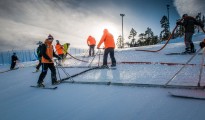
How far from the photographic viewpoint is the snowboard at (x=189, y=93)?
4.01 metres

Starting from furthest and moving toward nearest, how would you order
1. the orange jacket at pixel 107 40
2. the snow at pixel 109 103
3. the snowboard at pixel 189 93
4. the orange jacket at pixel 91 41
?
the orange jacket at pixel 91 41 < the orange jacket at pixel 107 40 < the snowboard at pixel 189 93 < the snow at pixel 109 103

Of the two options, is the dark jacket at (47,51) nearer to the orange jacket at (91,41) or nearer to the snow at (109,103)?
the snow at (109,103)

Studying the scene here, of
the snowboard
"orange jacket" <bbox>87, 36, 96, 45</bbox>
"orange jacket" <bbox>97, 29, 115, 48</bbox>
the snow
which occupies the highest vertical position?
Answer: "orange jacket" <bbox>87, 36, 96, 45</bbox>

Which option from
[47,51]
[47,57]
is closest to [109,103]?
[47,57]

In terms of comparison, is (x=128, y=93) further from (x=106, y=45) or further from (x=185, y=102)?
(x=106, y=45)

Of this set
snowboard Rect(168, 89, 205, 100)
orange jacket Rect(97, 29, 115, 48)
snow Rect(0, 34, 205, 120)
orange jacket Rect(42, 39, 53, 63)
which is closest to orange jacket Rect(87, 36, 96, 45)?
orange jacket Rect(97, 29, 115, 48)

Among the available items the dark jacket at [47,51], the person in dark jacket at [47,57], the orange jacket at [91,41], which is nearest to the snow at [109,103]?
the person in dark jacket at [47,57]

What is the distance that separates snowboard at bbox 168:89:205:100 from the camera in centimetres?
401

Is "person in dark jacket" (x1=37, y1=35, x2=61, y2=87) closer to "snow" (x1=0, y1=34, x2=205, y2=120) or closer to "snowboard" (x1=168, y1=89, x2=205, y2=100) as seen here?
"snow" (x1=0, y1=34, x2=205, y2=120)

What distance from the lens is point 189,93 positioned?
4285mm

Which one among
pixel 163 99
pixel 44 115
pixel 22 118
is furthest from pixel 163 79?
pixel 22 118

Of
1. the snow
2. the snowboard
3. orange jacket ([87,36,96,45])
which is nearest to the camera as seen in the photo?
the snow

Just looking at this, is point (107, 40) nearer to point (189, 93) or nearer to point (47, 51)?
point (47, 51)

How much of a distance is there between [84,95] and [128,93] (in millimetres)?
1163
